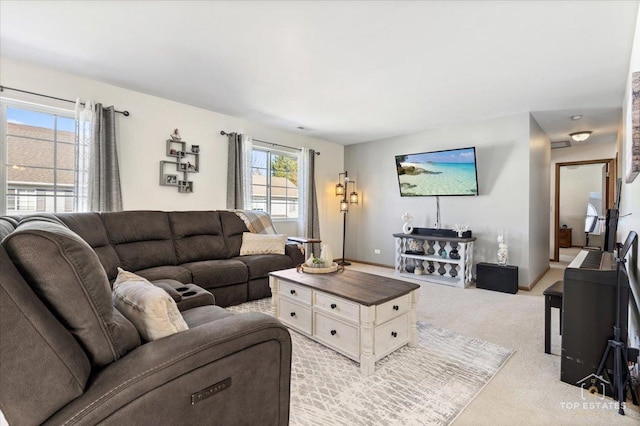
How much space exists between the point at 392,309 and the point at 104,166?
3.41 meters

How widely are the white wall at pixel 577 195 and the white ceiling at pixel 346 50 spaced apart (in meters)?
5.67

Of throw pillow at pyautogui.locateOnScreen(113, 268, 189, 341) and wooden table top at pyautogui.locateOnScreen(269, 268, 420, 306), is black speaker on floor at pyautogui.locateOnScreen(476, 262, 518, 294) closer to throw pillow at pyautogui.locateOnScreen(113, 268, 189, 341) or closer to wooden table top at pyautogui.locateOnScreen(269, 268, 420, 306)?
wooden table top at pyautogui.locateOnScreen(269, 268, 420, 306)

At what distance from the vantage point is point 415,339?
95.2 inches

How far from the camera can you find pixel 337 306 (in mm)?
2258

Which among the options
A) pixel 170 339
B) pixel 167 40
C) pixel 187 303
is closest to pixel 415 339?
pixel 187 303

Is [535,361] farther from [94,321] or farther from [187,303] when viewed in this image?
[94,321]

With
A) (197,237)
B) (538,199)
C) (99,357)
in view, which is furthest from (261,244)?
(538,199)

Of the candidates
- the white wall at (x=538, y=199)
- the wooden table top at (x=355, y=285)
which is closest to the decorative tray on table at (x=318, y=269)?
the wooden table top at (x=355, y=285)

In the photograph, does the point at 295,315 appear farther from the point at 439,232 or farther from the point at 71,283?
the point at 439,232

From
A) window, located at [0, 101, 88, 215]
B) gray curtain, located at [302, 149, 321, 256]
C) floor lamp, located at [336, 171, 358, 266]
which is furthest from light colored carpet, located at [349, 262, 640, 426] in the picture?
window, located at [0, 101, 88, 215]

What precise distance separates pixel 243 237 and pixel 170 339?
118 inches

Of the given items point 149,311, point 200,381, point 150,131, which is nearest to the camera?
point 200,381

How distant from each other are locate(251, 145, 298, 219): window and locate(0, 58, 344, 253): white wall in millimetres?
344

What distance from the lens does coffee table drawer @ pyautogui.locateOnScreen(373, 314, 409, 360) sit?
212cm
